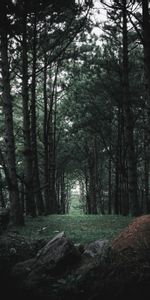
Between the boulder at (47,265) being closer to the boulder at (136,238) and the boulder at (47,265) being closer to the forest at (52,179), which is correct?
the forest at (52,179)

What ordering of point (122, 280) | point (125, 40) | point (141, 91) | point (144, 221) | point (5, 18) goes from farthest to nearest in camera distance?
point (141, 91) < point (125, 40) < point (5, 18) < point (144, 221) < point (122, 280)

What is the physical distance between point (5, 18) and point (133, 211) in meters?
9.24

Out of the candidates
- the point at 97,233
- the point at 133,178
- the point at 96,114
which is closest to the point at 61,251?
the point at 97,233

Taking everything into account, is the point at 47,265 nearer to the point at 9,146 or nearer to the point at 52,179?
the point at 9,146

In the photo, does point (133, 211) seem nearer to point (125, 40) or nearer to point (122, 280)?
point (125, 40)

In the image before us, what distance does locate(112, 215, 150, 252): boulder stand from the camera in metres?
5.82

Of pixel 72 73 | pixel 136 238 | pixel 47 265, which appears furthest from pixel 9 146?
pixel 72 73

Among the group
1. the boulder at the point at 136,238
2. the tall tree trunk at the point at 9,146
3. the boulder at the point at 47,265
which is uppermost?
the tall tree trunk at the point at 9,146

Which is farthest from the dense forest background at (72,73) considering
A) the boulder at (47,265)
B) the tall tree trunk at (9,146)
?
the boulder at (47,265)

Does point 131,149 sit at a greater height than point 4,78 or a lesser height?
lesser

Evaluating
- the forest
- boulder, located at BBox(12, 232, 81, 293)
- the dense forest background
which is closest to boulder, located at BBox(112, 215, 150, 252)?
the forest

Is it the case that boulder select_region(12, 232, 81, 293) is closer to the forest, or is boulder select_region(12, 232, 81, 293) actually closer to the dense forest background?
the forest

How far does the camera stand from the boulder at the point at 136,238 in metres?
5.82

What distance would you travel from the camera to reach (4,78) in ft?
39.5
